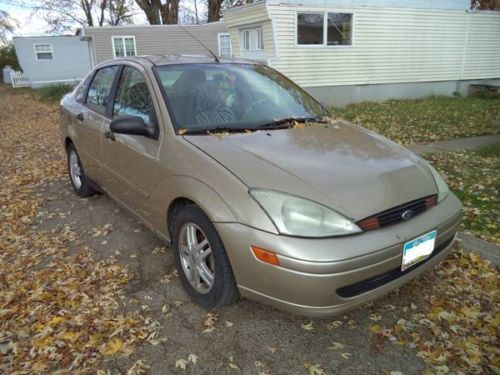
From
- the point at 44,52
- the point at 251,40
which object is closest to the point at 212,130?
the point at 251,40

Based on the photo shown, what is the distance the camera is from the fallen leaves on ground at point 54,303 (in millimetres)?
2498

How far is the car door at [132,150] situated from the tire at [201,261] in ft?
1.72

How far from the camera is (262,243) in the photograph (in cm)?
222

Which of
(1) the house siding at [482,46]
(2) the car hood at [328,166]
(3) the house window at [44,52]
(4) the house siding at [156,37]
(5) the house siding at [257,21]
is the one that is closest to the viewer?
(2) the car hood at [328,166]

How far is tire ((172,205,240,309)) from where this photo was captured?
252 centimetres

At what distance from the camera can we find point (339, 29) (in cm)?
1327

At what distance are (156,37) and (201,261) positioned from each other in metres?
23.5

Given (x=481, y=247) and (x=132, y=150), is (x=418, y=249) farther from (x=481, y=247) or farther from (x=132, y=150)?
(x=132, y=150)

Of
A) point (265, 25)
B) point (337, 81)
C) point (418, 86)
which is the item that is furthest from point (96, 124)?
point (418, 86)

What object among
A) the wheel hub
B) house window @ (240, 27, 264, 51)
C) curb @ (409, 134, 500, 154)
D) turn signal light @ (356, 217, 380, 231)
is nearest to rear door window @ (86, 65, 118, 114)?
the wheel hub

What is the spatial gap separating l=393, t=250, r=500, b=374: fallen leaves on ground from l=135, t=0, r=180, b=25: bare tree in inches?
983

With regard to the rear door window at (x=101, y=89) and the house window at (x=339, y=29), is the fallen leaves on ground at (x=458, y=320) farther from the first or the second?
the house window at (x=339, y=29)

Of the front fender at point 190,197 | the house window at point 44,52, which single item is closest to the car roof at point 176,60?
the front fender at point 190,197

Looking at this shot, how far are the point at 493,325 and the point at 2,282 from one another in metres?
3.67
